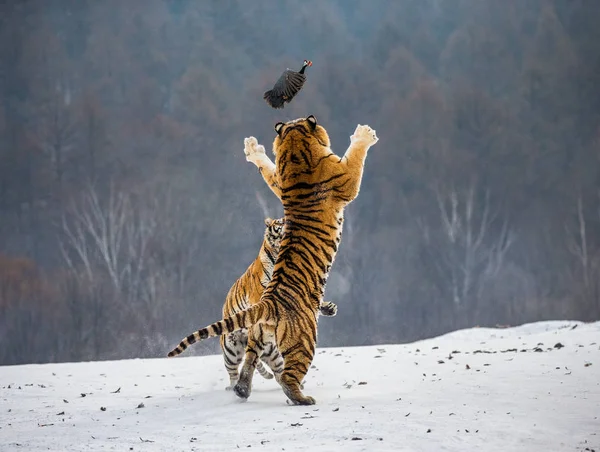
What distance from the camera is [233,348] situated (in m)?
5.66

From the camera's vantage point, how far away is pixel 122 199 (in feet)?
77.8

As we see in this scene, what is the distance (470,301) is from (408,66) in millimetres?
7455

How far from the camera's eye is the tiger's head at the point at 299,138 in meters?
5.14

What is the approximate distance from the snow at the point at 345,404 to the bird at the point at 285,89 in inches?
72.5

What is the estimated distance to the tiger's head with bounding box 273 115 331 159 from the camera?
514cm

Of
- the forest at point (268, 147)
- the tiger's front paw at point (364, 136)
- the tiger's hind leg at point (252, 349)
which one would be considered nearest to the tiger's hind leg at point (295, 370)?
the tiger's hind leg at point (252, 349)

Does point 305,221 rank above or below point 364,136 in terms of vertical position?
below

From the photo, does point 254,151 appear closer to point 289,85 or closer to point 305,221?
point 289,85

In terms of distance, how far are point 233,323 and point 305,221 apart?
2.56 ft

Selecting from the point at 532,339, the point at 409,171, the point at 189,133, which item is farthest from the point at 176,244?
the point at 532,339

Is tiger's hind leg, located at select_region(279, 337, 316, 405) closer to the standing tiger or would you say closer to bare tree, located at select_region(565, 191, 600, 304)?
the standing tiger

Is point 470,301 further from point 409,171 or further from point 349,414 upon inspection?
point 349,414

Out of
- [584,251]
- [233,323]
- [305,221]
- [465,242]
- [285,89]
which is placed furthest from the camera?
[465,242]

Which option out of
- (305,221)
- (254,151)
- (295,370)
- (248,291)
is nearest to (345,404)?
(295,370)
